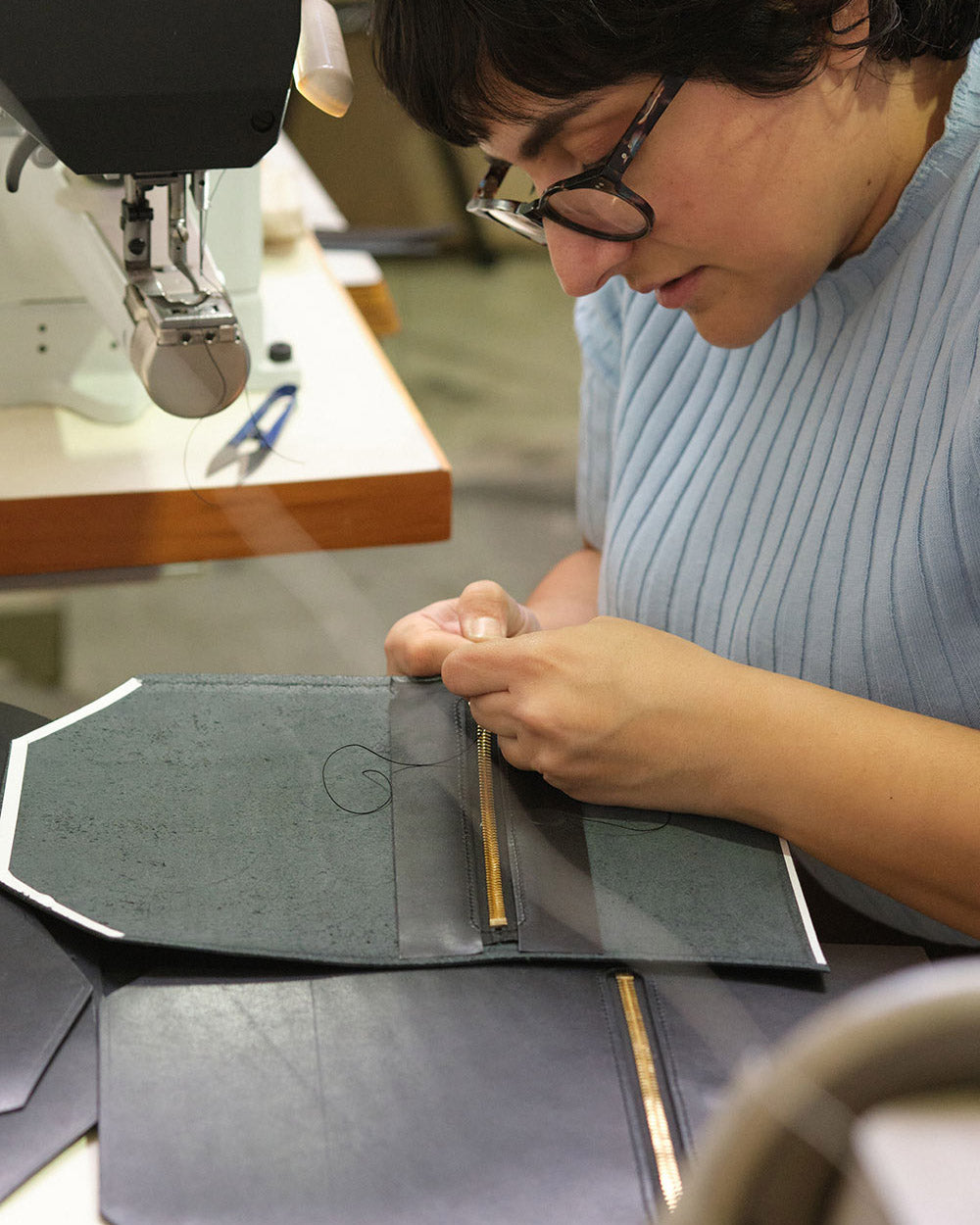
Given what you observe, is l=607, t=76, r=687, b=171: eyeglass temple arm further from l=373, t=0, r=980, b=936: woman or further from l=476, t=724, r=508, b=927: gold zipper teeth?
l=476, t=724, r=508, b=927: gold zipper teeth

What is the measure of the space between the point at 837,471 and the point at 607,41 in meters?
0.30

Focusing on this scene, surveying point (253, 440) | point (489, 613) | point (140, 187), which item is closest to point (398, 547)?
point (253, 440)

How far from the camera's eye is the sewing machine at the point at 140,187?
62 cm

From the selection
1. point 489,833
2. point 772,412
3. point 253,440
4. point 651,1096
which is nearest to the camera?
point 651,1096

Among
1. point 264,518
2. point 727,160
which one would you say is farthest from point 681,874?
point 264,518

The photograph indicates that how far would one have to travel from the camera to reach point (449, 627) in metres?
0.74

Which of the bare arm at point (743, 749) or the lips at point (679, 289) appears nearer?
the bare arm at point (743, 749)

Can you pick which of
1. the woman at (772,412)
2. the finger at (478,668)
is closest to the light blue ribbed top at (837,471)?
the woman at (772,412)

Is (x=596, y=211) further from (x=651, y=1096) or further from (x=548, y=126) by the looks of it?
(x=651, y=1096)

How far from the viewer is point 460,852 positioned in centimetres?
56

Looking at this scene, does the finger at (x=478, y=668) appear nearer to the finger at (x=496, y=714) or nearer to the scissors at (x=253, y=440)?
the finger at (x=496, y=714)

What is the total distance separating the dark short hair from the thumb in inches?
10.8

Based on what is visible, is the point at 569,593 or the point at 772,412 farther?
the point at 569,593

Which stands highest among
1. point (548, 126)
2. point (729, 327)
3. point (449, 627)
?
point (548, 126)
